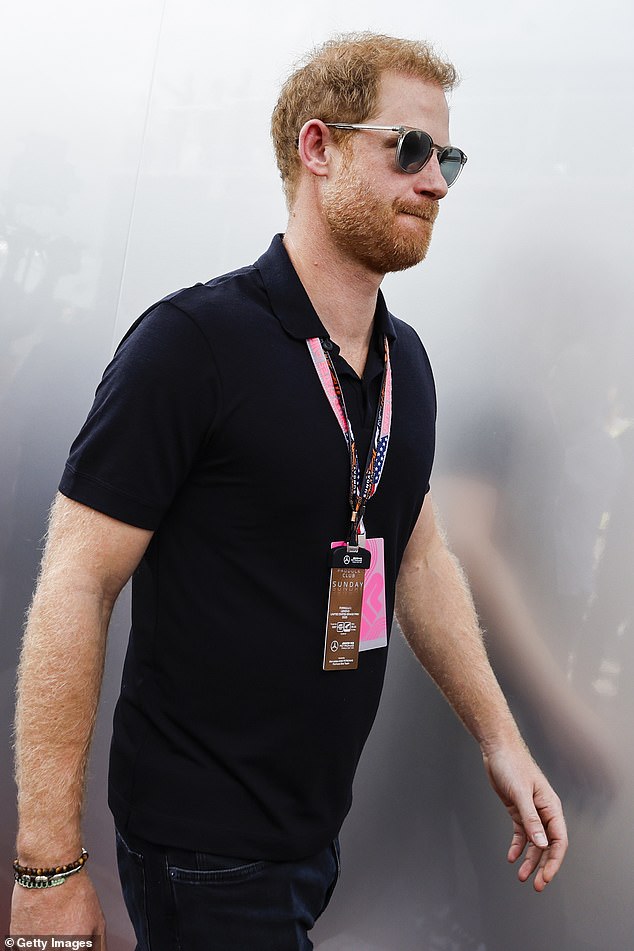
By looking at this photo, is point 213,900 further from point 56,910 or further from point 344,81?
point 344,81

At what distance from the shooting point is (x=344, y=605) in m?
1.23

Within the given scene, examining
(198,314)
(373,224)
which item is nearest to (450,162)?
(373,224)

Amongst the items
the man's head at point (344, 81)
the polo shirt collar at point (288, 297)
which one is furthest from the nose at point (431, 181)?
the polo shirt collar at point (288, 297)

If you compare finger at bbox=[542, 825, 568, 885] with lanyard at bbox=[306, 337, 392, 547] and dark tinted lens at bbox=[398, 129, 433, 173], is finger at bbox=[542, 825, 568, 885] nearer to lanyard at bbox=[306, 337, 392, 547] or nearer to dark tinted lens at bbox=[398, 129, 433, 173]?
lanyard at bbox=[306, 337, 392, 547]

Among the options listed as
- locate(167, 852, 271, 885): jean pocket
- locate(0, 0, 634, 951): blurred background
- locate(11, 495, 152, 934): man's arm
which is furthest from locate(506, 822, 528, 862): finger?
locate(11, 495, 152, 934): man's arm

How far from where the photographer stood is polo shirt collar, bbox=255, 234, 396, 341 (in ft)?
4.09

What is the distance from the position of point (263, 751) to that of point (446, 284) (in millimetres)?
846

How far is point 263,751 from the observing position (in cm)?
121

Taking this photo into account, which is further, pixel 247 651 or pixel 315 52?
pixel 315 52

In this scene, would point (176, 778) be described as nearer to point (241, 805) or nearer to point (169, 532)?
point (241, 805)

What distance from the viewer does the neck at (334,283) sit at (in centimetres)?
129

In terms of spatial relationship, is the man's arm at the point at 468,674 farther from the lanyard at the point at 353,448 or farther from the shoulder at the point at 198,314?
the shoulder at the point at 198,314

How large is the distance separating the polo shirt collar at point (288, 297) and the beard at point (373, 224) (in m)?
0.08

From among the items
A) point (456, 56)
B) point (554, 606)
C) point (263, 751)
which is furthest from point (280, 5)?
point (263, 751)
